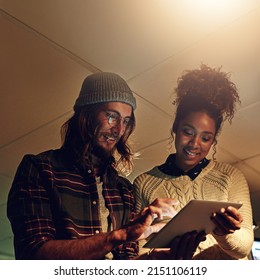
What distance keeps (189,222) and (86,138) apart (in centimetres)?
42

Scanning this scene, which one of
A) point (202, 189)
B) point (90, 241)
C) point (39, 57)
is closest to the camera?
point (90, 241)

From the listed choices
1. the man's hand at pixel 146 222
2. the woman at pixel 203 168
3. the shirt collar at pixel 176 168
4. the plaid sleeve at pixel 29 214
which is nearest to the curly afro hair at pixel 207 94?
the woman at pixel 203 168

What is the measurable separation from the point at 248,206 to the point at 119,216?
0.42m

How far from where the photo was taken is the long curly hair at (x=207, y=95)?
1386 millimetres

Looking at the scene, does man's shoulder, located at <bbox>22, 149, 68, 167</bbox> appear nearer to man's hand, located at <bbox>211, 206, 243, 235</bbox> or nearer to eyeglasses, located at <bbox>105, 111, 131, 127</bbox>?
eyeglasses, located at <bbox>105, 111, 131, 127</bbox>

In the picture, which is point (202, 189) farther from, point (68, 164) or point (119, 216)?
point (68, 164)

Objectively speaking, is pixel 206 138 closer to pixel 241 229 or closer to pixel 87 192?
pixel 241 229

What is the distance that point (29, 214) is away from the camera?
A: 1.20 metres

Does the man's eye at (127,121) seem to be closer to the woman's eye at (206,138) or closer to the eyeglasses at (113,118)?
the eyeglasses at (113,118)

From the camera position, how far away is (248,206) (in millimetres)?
1336

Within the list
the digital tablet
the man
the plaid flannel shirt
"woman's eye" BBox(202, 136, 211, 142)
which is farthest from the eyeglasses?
the digital tablet

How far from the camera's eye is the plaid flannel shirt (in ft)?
Result: 3.92
